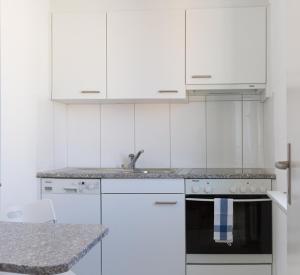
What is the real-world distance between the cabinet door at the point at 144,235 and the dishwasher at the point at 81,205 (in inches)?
2.3

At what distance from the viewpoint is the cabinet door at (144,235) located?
8.66ft

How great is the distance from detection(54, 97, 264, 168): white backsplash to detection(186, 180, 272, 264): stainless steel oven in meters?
0.57

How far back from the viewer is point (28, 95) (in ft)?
8.64

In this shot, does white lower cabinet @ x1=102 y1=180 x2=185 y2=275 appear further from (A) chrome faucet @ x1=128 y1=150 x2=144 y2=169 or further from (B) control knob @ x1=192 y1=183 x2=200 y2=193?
(A) chrome faucet @ x1=128 y1=150 x2=144 y2=169

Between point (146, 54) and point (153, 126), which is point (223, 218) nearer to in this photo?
point (153, 126)

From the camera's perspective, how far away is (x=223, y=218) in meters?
2.54

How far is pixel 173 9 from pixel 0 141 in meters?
1.60

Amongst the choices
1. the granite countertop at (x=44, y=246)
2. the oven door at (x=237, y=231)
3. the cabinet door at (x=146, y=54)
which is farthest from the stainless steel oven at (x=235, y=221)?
the granite countertop at (x=44, y=246)

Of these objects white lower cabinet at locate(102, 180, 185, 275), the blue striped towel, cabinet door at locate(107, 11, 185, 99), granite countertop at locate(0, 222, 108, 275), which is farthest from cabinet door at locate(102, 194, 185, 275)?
granite countertop at locate(0, 222, 108, 275)

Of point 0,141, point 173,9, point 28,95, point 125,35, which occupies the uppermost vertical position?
point 173,9

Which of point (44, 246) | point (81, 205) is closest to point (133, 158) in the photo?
point (81, 205)

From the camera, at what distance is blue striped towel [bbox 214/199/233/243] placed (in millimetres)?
2545

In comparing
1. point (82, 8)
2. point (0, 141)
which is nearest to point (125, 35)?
point (82, 8)

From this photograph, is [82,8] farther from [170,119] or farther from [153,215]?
[153,215]
